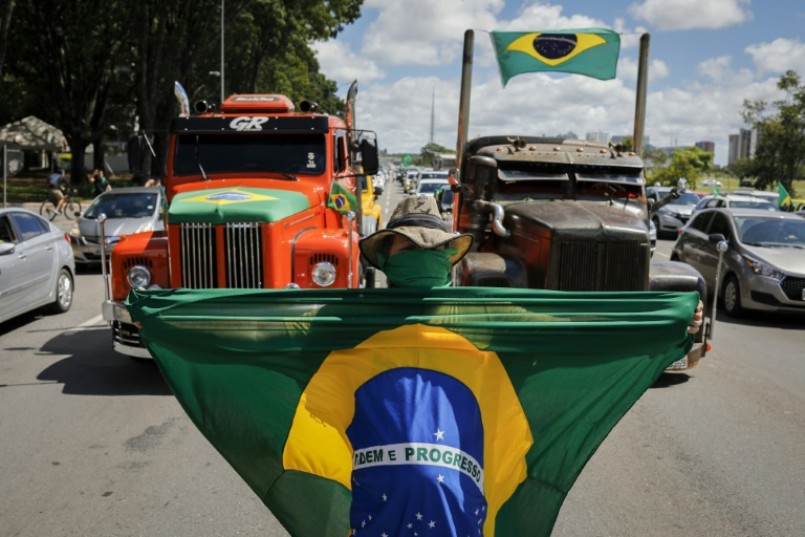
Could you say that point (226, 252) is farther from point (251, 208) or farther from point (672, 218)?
point (672, 218)

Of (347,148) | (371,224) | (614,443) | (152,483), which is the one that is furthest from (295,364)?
(371,224)

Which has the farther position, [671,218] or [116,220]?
[671,218]

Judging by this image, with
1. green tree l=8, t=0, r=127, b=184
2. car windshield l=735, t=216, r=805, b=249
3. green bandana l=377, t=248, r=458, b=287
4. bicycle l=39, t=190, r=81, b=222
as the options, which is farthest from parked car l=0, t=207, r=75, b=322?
green tree l=8, t=0, r=127, b=184

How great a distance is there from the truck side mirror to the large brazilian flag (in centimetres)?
738

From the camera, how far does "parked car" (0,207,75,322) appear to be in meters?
10.3

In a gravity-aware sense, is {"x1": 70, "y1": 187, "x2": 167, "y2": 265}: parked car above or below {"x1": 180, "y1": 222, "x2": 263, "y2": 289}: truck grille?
below

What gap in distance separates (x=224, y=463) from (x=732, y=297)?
9560 mm

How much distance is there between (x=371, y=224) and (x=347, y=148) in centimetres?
288

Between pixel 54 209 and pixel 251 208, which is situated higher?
pixel 251 208

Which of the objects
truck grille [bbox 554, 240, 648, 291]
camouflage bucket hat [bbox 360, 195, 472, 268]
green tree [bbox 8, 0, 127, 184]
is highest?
green tree [bbox 8, 0, 127, 184]

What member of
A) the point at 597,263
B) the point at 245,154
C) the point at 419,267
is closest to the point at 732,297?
the point at 597,263

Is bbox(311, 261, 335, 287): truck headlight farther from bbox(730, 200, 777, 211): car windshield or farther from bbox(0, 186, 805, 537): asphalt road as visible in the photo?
bbox(730, 200, 777, 211): car windshield

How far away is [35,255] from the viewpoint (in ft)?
36.8

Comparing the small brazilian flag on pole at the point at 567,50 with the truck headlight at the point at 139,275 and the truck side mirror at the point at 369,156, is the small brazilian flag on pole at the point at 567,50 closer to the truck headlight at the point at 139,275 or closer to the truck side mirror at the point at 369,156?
the truck side mirror at the point at 369,156
